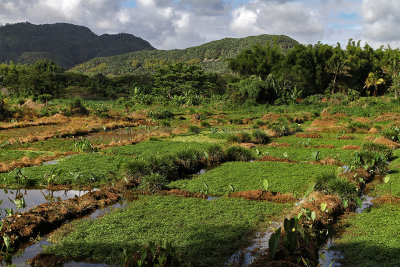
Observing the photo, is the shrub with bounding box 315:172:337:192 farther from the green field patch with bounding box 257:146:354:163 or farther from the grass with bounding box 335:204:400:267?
the green field patch with bounding box 257:146:354:163

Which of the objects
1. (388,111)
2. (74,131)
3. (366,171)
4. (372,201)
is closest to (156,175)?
(372,201)

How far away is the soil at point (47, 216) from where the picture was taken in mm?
7707

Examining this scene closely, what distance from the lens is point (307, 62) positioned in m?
49.4

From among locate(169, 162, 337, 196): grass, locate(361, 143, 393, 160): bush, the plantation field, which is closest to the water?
the plantation field

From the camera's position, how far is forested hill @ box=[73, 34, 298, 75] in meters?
115

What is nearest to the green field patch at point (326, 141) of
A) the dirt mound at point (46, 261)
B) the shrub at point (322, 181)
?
the shrub at point (322, 181)

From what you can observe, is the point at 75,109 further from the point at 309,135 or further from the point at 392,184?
the point at 392,184

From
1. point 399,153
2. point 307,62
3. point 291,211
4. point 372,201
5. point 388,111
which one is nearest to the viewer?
point 291,211

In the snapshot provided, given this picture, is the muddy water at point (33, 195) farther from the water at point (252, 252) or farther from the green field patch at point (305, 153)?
the green field patch at point (305, 153)

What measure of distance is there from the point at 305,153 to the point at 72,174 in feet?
33.8

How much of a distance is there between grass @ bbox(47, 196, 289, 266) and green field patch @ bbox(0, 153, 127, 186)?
288 centimetres

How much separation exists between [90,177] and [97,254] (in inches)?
211

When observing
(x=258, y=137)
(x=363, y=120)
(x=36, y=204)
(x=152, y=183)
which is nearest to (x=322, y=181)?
(x=152, y=183)

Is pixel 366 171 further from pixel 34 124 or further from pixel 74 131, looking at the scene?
pixel 34 124
